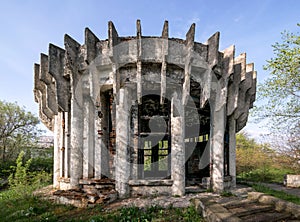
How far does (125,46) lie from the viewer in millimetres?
7809

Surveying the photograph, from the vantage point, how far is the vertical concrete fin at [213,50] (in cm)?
805

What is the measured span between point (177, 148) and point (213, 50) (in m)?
4.13

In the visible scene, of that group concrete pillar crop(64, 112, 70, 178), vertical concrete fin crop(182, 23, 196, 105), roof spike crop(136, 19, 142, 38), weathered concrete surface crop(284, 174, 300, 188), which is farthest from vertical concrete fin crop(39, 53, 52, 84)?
weathered concrete surface crop(284, 174, 300, 188)

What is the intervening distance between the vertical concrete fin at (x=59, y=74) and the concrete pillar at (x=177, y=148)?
4.51 meters

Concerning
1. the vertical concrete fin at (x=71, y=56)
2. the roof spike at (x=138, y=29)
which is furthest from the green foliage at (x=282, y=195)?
the vertical concrete fin at (x=71, y=56)

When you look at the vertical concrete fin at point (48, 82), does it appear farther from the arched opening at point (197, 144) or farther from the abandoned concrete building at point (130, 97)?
the arched opening at point (197, 144)

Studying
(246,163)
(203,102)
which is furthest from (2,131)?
(246,163)

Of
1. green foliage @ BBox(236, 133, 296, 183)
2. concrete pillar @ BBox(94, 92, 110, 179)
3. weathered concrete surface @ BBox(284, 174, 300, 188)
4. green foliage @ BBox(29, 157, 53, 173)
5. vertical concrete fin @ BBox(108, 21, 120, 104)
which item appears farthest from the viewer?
green foliage @ BBox(29, 157, 53, 173)

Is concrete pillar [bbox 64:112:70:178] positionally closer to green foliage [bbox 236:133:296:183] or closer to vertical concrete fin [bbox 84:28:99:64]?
vertical concrete fin [bbox 84:28:99:64]

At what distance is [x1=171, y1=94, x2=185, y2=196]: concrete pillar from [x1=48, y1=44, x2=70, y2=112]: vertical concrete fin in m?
4.51

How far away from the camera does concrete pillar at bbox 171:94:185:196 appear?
7.79 m

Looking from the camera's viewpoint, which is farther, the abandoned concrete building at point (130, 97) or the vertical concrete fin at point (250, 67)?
the vertical concrete fin at point (250, 67)

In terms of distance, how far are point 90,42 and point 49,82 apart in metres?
2.81

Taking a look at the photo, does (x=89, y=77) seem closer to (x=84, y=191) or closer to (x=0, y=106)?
(x=84, y=191)
